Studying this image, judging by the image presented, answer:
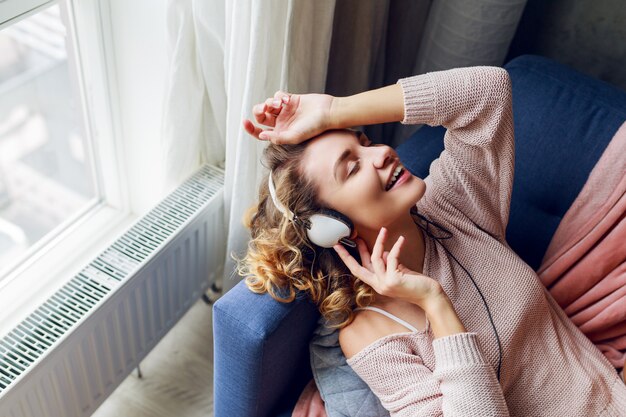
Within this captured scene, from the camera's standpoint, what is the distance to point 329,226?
1158 mm

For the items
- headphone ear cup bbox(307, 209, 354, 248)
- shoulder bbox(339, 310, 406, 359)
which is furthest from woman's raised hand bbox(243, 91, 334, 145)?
shoulder bbox(339, 310, 406, 359)

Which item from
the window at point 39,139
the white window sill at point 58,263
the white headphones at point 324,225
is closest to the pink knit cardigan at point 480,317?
the white headphones at point 324,225

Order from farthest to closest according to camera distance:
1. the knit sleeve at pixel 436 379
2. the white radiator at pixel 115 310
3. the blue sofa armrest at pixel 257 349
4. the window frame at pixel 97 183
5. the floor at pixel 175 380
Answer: the floor at pixel 175 380 → the window frame at pixel 97 183 → the white radiator at pixel 115 310 → the blue sofa armrest at pixel 257 349 → the knit sleeve at pixel 436 379

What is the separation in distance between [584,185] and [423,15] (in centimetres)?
75

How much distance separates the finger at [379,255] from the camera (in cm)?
113

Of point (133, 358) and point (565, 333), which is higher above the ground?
point (565, 333)

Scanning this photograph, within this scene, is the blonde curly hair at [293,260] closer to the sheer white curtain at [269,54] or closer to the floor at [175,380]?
the sheer white curtain at [269,54]

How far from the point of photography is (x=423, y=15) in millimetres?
1979

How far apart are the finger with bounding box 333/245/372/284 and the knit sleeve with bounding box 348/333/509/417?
0.13 m

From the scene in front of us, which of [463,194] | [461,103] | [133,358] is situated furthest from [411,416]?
[133,358]

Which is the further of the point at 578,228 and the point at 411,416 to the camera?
the point at 578,228

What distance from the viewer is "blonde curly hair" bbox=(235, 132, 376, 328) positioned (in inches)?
46.2

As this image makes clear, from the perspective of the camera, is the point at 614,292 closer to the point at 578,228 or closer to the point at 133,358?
the point at 578,228

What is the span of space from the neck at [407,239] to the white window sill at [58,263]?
2.15 feet
